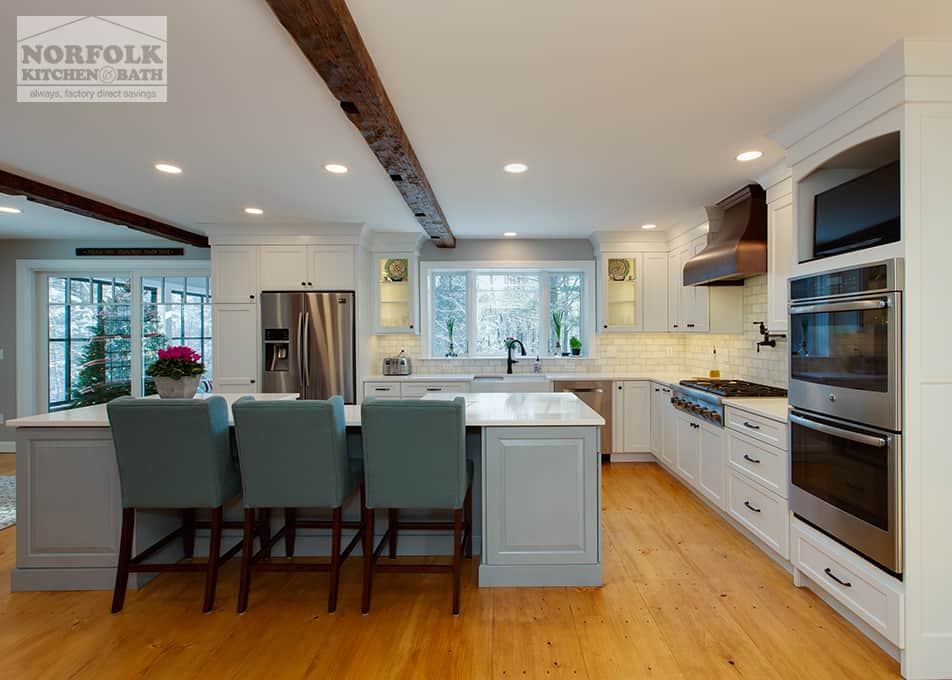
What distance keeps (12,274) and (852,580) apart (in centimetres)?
789

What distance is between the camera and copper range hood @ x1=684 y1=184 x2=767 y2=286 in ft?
11.0

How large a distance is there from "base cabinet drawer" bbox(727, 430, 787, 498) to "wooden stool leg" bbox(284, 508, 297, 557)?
8.88 ft

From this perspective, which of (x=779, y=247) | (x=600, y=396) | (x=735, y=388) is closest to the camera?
(x=779, y=247)

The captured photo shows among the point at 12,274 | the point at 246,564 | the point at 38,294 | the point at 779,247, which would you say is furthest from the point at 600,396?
the point at 12,274

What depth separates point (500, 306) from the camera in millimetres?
5609

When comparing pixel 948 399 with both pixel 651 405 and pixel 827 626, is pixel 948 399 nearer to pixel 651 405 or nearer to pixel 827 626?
pixel 827 626

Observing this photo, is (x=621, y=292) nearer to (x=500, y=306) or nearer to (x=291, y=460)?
(x=500, y=306)

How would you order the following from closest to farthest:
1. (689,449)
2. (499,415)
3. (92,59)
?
(92,59), (499,415), (689,449)

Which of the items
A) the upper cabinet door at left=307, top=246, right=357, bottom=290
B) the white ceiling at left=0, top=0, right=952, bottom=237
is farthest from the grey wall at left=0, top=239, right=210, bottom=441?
the white ceiling at left=0, top=0, right=952, bottom=237

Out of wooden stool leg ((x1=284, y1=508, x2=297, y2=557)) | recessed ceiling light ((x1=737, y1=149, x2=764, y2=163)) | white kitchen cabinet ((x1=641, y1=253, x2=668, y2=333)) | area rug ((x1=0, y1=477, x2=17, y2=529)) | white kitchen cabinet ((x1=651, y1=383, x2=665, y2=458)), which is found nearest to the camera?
wooden stool leg ((x1=284, y1=508, x2=297, y2=557))

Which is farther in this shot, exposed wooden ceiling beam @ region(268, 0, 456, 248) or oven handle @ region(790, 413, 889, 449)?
oven handle @ region(790, 413, 889, 449)

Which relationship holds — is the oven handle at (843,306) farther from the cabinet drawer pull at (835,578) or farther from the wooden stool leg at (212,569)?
the wooden stool leg at (212,569)

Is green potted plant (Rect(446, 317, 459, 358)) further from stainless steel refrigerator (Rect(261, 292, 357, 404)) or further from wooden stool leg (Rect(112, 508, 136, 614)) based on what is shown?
wooden stool leg (Rect(112, 508, 136, 614))

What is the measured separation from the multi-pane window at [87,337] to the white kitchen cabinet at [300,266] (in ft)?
7.17
